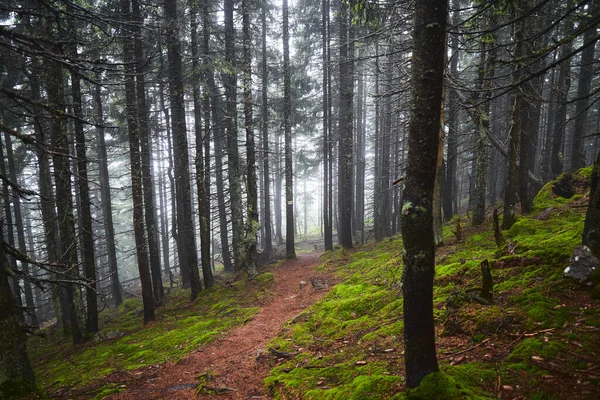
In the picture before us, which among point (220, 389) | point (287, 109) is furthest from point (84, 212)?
point (287, 109)

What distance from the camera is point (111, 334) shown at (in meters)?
11.4

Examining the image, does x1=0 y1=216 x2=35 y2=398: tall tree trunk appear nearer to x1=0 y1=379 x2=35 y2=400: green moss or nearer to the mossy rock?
x1=0 y1=379 x2=35 y2=400: green moss

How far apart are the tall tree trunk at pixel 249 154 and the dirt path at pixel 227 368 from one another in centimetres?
446

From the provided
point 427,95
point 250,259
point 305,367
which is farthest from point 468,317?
point 250,259

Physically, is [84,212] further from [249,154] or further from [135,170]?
[249,154]

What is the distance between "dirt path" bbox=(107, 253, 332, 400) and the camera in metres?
5.63

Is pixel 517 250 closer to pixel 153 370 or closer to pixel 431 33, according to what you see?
pixel 431 33

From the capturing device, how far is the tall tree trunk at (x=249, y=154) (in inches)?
541

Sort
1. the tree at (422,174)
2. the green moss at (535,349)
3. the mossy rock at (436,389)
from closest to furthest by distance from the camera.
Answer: the tree at (422,174), the mossy rock at (436,389), the green moss at (535,349)

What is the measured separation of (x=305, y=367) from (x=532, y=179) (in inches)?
529

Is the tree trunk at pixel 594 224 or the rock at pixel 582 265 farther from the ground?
the tree trunk at pixel 594 224

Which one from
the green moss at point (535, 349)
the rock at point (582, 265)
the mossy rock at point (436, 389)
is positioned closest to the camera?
the mossy rock at point (436, 389)

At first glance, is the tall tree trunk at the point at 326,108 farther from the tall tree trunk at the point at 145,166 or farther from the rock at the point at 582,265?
the rock at the point at 582,265

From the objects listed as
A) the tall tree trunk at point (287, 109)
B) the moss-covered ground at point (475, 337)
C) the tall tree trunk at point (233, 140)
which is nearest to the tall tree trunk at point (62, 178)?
the tall tree trunk at point (233, 140)
